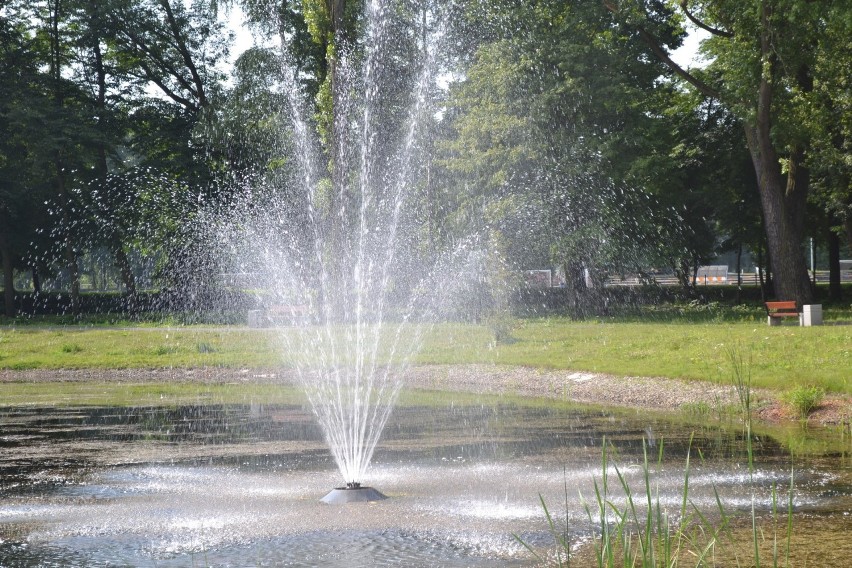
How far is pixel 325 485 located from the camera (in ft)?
37.7

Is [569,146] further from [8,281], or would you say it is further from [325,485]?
[8,281]

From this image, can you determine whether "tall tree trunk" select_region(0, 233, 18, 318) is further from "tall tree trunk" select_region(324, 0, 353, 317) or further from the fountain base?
the fountain base

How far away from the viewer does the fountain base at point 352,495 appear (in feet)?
Result: 34.4

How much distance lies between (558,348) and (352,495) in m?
14.9

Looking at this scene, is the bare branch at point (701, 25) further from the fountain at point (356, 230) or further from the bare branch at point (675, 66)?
the fountain at point (356, 230)

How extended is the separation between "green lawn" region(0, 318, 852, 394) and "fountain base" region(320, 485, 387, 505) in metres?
9.29

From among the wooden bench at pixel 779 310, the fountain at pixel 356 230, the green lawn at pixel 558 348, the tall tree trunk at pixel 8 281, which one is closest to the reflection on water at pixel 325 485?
the green lawn at pixel 558 348

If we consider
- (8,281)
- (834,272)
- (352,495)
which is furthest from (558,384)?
(8,281)

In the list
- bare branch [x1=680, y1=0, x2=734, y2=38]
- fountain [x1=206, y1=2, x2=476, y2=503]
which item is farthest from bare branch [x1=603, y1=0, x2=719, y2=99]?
fountain [x1=206, y1=2, x2=476, y2=503]

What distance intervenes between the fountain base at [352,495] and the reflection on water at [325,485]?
9.5 inches

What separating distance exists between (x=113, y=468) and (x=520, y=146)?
25.2m

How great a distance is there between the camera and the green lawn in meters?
19.3

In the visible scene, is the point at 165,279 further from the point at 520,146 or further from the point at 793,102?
the point at 793,102

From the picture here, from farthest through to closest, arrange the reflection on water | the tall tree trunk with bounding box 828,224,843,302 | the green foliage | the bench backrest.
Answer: the tall tree trunk with bounding box 828,224,843,302 < the bench backrest < the green foliage < the reflection on water
